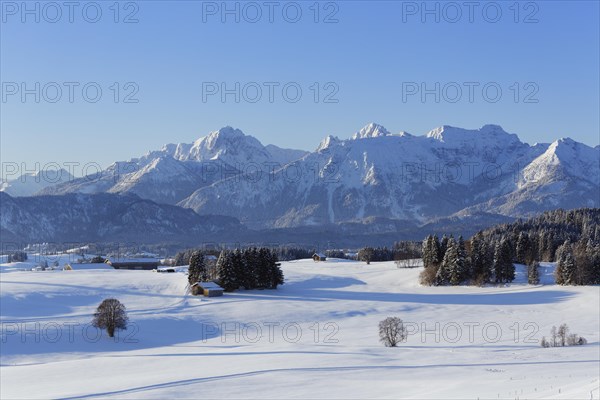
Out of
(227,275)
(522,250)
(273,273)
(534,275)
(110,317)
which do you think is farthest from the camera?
(522,250)

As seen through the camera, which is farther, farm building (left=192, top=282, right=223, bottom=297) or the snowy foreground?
farm building (left=192, top=282, right=223, bottom=297)

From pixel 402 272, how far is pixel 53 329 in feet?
230

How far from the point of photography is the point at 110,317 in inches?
2901

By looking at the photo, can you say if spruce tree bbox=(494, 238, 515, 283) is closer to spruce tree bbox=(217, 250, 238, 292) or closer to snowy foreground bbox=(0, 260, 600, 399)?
snowy foreground bbox=(0, 260, 600, 399)

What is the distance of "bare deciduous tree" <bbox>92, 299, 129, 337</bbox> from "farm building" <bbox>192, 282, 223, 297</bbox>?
24.9 metres

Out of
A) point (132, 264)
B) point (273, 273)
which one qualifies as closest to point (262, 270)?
point (273, 273)

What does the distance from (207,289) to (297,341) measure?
1325 inches

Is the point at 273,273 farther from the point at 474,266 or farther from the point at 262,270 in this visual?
the point at 474,266

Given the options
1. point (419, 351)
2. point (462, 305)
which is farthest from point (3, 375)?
point (462, 305)

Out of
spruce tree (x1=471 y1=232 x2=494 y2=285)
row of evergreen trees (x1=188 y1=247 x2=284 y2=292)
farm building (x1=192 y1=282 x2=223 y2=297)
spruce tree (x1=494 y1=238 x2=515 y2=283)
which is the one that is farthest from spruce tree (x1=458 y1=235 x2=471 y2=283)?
farm building (x1=192 y1=282 x2=223 y2=297)

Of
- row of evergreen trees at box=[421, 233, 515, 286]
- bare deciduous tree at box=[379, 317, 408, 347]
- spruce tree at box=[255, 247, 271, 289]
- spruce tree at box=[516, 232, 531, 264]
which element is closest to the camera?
bare deciduous tree at box=[379, 317, 408, 347]

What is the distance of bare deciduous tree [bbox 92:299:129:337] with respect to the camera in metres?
73.6

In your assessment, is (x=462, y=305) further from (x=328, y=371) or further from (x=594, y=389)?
(x=594, y=389)

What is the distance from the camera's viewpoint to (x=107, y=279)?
113875 mm
